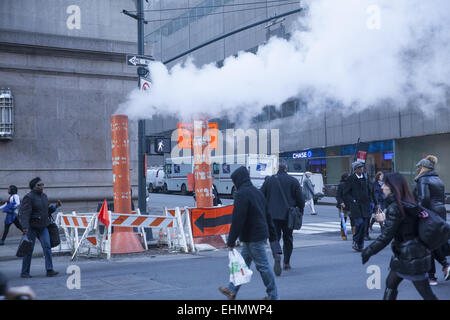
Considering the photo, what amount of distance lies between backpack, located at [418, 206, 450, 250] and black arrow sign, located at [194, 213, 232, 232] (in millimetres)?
7039

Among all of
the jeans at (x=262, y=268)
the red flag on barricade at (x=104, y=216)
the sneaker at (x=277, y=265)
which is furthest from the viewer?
the red flag on barricade at (x=104, y=216)

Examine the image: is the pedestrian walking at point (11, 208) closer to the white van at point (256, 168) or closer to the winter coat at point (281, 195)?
the winter coat at point (281, 195)

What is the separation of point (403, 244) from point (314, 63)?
365 inches

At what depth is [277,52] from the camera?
1337cm

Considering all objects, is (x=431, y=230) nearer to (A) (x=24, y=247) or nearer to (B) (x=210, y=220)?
(A) (x=24, y=247)

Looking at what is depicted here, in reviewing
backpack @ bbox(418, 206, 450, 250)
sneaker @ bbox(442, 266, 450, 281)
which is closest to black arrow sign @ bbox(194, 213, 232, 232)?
sneaker @ bbox(442, 266, 450, 281)

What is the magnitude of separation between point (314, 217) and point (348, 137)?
15395 mm

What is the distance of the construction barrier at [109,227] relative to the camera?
10.2m

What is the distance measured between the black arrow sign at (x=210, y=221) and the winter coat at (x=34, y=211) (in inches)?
142

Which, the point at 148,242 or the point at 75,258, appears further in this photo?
the point at 148,242

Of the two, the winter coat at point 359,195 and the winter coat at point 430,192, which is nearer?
the winter coat at point 430,192

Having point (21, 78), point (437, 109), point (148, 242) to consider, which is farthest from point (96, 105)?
point (437, 109)

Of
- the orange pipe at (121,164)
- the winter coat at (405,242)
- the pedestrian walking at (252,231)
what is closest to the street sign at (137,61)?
the orange pipe at (121,164)
